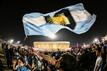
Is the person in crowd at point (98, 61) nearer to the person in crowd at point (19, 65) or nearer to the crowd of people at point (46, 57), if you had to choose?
the crowd of people at point (46, 57)

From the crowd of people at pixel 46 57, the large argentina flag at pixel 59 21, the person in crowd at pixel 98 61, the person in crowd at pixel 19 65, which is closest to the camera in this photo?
the person in crowd at pixel 98 61

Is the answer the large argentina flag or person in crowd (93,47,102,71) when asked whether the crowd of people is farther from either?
the large argentina flag

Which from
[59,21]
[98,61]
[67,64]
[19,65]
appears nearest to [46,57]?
[19,65]

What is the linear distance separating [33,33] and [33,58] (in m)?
0.36

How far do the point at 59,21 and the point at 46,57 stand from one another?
544 mm

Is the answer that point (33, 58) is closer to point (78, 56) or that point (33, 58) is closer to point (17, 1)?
point (78, 56)

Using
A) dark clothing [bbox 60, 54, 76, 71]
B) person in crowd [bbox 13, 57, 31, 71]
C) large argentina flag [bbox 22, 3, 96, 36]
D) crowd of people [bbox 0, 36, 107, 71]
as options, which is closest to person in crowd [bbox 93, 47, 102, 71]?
crowd of people [bbox 0, 36, 107, 71]

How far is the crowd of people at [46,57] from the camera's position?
11.5ft

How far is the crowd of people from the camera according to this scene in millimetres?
3518

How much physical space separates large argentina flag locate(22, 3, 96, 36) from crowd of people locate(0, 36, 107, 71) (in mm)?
272

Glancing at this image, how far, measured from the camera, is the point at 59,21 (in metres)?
3.78

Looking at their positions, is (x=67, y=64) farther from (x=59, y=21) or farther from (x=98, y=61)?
(x=59, y=21)

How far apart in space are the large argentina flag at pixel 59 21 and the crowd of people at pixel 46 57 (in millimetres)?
272

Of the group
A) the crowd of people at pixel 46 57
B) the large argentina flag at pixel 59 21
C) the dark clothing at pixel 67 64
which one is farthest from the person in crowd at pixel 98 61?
the dark clothing at pixel 67 64
